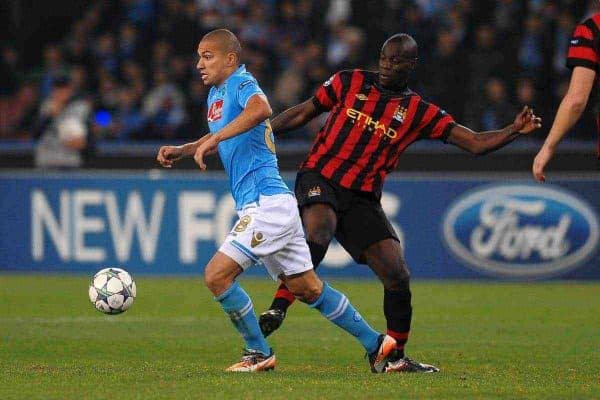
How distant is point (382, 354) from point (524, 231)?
726cm

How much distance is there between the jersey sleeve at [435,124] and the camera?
26.7ft

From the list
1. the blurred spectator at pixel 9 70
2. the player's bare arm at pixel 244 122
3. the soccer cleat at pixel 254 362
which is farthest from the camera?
the blurred spectator at pixel 9 70

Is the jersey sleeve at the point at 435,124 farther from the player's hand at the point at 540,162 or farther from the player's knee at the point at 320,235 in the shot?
the player's hand at the point at 540,162

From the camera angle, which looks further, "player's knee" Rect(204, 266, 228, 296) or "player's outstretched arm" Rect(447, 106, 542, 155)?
"player's outstretched arm" Rect(447, 106, 542, 155)

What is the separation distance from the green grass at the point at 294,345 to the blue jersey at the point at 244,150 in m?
1.06

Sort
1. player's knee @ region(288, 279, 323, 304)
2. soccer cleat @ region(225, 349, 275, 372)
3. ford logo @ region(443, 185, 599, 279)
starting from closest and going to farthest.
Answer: player's knee @ region(288, 279, 323, 304) → soccer cleat @ region(225, 349, 275, 372) → ford logo @ region(443, 185, 599, 279)

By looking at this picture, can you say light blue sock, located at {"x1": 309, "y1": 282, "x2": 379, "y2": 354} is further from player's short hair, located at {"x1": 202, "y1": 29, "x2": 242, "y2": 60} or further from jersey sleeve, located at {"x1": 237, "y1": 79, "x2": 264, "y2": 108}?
player's short hair, located at {"x1": 202, "y1": 29, "x2": 242, "y2": 60}

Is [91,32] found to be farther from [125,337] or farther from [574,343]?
[574,343]

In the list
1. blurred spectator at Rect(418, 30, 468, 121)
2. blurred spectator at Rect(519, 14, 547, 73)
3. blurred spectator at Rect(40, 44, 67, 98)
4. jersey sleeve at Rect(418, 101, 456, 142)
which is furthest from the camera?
blurred spectator at Rect(40, 44, 67, 98)

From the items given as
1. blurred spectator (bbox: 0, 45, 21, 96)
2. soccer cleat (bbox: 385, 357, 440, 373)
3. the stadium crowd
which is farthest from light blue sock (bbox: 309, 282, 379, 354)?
blurred spectator (bbox: 0, 45, 21, 96)

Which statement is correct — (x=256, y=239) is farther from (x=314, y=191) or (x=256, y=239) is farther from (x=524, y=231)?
(x=524, y=231)

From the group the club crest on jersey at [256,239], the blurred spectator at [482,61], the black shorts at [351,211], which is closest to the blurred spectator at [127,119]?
the blurred spectator at [482,61]

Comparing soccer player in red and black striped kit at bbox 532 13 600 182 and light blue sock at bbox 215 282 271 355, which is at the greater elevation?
soccer player in red and black striped kit at bbox 532 13 600 182

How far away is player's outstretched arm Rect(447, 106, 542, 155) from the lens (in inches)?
296
